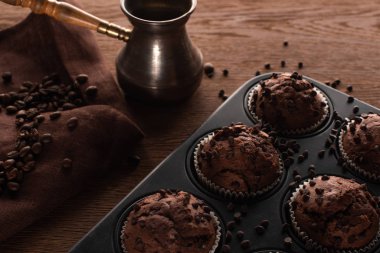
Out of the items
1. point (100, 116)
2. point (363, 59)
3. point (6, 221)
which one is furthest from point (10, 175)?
point (363, 59)

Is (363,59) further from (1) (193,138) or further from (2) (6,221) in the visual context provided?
(2) (6,221)

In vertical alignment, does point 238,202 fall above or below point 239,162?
below

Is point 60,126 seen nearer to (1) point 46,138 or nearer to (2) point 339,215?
(1) point 46,138

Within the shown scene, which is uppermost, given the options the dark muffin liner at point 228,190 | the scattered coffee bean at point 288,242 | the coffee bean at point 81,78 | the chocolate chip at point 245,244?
the coffee bean at point 81,78

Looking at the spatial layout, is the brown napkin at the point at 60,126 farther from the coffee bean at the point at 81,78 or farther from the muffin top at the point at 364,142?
the muffin top at the point at 364,142

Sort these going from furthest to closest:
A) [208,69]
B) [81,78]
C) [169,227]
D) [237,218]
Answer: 1. [208,69]
2. [81,78]
3. [237,218]
4. [169,227]

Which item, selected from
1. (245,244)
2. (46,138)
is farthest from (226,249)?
(46,138)

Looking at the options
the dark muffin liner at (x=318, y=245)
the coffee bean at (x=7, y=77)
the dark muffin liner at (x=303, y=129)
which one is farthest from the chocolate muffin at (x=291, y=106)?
the coffee bean at (x=7, y=77)
